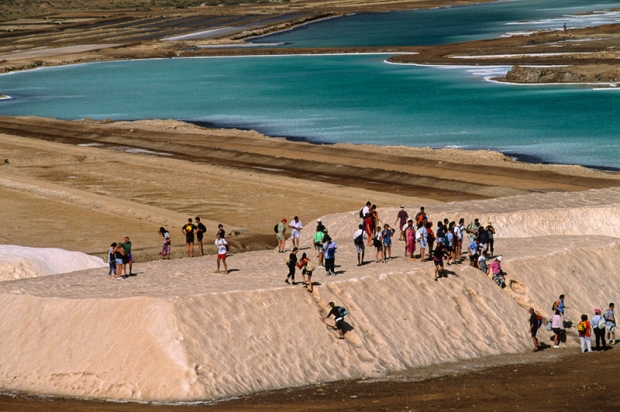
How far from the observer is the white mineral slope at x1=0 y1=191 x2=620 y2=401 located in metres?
25.0

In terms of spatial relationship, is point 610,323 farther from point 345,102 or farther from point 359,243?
point 345,102

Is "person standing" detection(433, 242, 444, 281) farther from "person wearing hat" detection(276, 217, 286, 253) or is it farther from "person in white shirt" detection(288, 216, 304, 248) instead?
"person wearing hat" detection(276, 217, 286, 253)

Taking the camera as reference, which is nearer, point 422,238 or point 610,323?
point 610,323

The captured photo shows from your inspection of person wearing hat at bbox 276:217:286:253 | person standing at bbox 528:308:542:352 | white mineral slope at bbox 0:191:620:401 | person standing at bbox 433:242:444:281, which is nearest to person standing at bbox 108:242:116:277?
white mineral slope at bbox 0:191:620:401

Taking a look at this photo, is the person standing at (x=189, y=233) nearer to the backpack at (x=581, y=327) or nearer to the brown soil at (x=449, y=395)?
the brown soil at (x=449, y=395)

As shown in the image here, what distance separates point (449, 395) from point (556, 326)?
6172 millimetres

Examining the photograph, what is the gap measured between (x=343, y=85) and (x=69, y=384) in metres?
79.4

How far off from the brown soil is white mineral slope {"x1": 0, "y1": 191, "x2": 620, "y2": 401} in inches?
31.9

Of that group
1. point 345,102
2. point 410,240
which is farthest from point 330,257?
point 345,102

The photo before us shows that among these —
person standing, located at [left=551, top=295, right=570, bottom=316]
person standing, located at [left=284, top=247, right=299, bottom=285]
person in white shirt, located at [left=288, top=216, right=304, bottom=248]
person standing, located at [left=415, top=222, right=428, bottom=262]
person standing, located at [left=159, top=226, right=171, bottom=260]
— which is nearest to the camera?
person standing, located at [left=284, top=247, right=299, bottom=285]

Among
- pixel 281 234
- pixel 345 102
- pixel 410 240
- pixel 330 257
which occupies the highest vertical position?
pixel 345 102

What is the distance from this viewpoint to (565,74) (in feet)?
306

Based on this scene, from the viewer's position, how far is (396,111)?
277 feet

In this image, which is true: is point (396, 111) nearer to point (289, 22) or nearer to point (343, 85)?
point (343, 85)
